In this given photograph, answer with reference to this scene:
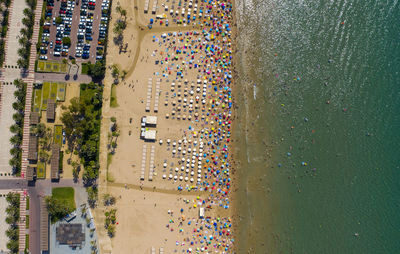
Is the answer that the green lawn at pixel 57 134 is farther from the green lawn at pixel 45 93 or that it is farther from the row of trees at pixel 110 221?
the row of trees at pixel 110 221

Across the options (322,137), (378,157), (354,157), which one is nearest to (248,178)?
(322,137)

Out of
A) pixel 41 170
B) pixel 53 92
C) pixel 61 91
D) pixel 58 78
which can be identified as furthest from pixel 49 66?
pixel 41 170

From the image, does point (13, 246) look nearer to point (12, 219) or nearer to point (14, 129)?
point (12, 219)

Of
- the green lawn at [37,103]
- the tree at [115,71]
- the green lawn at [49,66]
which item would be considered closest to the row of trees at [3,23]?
the green lawn at [49,66]

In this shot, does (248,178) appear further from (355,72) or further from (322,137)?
(355,72)

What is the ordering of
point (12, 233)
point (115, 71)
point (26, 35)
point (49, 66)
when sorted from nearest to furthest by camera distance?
point (12, 233) → point (115, 71) → point (26, 35) → point (49, 66)

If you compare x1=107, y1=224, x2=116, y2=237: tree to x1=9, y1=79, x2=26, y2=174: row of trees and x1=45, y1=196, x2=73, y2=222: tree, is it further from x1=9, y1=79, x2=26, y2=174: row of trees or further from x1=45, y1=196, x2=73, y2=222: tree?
x1=9, y1=79, x2=26, y2=174: row of trees
